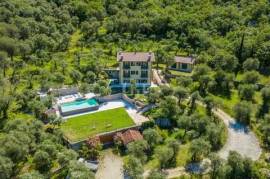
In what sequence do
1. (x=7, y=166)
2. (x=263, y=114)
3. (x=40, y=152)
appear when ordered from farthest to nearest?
(x=263, y=114) → (x=40, y=152) → (x=7, y=166)

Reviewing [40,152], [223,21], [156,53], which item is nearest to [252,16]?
[223,21]

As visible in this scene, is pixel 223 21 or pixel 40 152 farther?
pixel 223 21

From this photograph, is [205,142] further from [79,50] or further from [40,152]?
[79,50]

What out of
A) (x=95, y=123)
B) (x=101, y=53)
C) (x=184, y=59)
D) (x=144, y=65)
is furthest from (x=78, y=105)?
(x=184, y=59)

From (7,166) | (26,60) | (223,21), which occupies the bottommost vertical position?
(7,166)

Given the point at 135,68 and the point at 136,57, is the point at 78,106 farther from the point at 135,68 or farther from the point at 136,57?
the point at 136,57

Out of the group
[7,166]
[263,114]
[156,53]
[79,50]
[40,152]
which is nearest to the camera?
[7,166]
